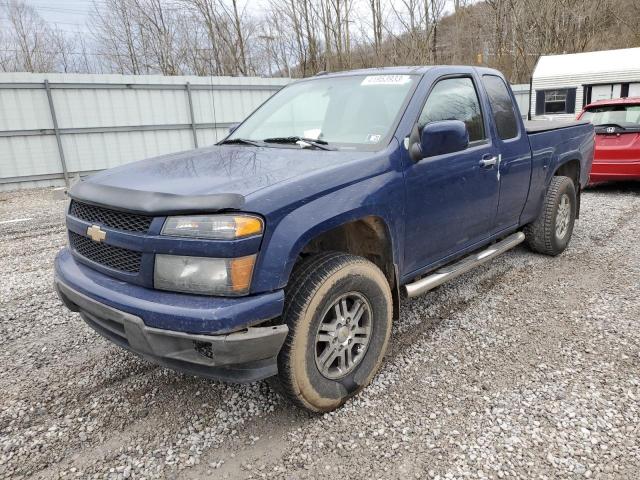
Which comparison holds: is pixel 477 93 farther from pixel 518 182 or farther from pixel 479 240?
pixel 479 240

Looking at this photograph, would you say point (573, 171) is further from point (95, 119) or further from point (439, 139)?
point (95, 119)

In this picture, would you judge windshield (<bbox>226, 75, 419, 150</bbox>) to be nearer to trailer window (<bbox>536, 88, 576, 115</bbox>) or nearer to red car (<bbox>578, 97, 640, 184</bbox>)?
red car (<bbox>578, 97, 640, 184</bbox>)

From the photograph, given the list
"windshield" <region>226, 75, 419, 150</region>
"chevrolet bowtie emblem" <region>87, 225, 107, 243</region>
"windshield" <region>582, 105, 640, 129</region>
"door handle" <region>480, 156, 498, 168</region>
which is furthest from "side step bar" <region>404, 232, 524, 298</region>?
"windshield" <region>582, 105, 640, 129</region>

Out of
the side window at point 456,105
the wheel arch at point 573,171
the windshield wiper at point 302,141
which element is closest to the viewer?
the windshield wiper at point 302,141

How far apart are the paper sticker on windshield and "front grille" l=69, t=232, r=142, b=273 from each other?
2.06 meters

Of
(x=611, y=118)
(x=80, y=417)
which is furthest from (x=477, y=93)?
(x=611, y=118)

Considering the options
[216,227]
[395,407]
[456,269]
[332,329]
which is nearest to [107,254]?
[216,227]

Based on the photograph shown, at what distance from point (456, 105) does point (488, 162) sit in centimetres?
49

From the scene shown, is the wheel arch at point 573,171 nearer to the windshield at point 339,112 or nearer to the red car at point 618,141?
the windshield at point 339,112

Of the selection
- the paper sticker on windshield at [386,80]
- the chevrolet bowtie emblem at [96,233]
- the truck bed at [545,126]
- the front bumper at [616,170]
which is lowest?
the front bumper at [616,170]

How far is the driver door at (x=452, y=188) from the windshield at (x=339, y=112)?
0.80 feet

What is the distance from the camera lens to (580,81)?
1491 cm

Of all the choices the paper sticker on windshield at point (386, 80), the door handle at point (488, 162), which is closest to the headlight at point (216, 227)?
the paper sticker on windshield at point (386, 80)

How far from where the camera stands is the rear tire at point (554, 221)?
483cm
